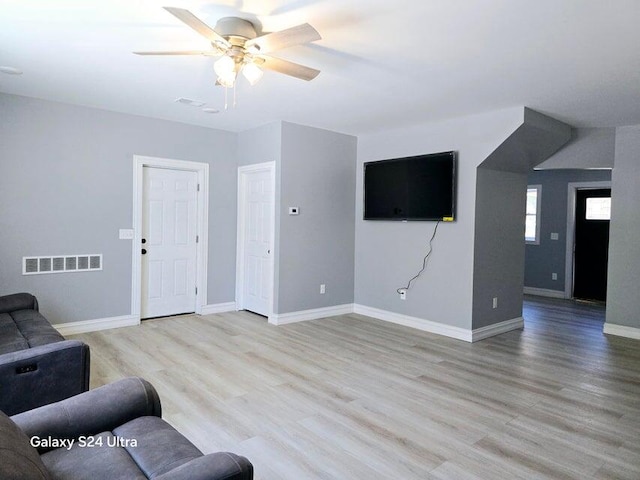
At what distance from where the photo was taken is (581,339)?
4.95 metres

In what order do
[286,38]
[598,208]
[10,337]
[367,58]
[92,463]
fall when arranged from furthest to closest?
[598,208]
[367,58]
[10,337]
[286,38]
[92,463]

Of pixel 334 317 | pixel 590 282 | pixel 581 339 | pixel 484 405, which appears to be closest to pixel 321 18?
pixel 484 405

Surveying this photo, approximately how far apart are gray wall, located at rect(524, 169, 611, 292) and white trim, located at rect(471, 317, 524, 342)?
291cm

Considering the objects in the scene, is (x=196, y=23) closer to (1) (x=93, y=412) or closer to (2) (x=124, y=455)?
(1) (x=93, y=412)

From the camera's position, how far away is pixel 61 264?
4.66m

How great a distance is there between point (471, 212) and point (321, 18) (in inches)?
116

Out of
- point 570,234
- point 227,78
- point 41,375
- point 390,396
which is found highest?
point 227,78

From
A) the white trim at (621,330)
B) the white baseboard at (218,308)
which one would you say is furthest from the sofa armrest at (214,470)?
the white trim at (621,330)

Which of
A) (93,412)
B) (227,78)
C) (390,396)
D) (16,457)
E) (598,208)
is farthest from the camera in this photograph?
(598,208)

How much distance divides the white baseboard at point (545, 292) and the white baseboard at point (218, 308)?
562cm

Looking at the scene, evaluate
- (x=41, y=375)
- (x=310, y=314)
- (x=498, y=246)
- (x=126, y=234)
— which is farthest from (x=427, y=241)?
(x=41, y=375)

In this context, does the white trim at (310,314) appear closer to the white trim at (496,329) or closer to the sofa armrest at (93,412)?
the white trim at (496,329)

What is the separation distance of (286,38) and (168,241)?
371 centimetres

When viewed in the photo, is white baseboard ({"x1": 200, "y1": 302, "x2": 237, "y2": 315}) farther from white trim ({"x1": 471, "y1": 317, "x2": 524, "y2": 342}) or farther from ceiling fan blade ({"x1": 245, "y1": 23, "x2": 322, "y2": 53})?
ceiling fan blade ({"x1": 245, "y1": 23, "x2": 322, "y2": 53})
